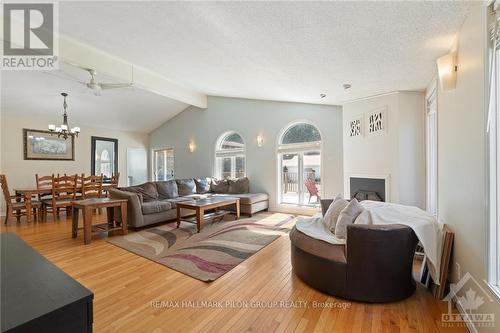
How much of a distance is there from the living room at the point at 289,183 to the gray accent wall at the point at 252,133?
0.08 metres

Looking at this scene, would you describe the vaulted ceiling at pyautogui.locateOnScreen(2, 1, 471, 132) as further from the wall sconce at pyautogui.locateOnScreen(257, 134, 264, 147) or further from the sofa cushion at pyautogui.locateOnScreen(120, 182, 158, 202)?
the sofa cushion at pyautogui.locateOnScreen(120, 182, 158, 202)

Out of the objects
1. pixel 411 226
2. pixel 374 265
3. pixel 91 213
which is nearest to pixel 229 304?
pixel 374 265

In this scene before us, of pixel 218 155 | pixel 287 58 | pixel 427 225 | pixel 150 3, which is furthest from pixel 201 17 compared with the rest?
pixel 218 155

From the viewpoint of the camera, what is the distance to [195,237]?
3814mm

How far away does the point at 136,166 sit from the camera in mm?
8406

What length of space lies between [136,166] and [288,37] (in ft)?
25.0

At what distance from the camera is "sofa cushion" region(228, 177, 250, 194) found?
6.09 meters

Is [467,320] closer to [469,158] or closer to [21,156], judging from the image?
[469,158]

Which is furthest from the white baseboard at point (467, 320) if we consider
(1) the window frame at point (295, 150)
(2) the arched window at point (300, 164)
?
(2) the arched window at point (300, 164)

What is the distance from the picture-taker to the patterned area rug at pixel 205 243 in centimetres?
277

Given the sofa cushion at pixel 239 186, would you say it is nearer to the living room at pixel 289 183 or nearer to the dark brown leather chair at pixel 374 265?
the living room at pixel 289 183

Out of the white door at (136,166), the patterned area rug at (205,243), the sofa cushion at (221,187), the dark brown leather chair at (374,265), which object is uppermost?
the white door at (136,166)

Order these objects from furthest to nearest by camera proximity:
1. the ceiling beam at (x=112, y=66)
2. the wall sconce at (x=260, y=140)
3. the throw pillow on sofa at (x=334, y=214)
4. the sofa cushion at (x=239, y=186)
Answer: the wall sconce at (x=260, y=140), the sofa cushion at (x=239, y=186), the ceiling beam at (x=112, y=66), the throw pillow on sofa at (x=334, y=214)

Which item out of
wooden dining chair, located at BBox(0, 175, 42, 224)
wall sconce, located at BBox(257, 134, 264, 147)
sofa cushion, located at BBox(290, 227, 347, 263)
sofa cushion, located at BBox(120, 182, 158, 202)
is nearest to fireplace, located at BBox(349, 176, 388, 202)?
sofa cushion, located at BBox(290, 227, 347, 263)
